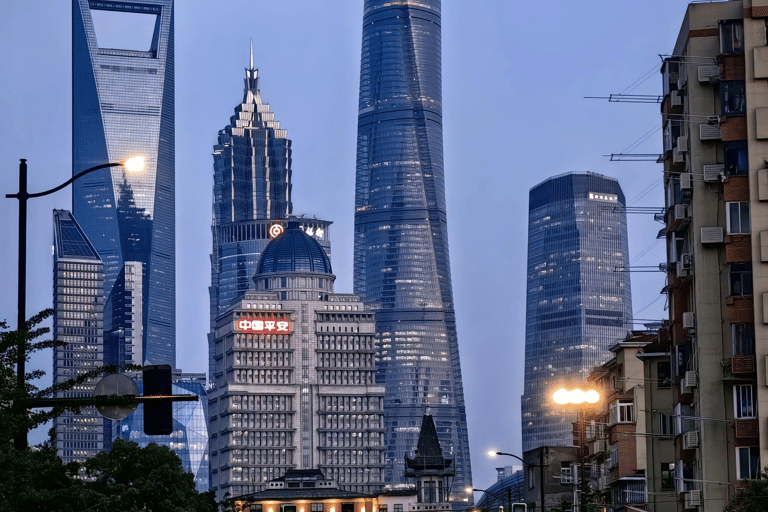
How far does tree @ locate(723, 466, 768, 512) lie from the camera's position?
72250mm

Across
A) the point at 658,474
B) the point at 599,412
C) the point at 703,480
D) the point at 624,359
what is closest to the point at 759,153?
the point at 703,480

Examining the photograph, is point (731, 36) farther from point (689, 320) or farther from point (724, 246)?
point (689, 320)

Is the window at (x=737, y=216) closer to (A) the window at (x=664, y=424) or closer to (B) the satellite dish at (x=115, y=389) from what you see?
(A) the window at (x=664, y=424)

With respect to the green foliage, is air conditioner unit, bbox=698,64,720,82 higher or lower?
higher

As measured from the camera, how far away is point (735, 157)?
83.4m

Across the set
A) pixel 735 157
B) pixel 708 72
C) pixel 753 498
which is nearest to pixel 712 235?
→ pixel 735 157

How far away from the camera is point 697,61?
281ft

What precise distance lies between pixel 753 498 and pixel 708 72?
76.4 feet

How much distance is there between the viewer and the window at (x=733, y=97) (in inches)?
3287

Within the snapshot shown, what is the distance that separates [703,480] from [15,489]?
3999 cm

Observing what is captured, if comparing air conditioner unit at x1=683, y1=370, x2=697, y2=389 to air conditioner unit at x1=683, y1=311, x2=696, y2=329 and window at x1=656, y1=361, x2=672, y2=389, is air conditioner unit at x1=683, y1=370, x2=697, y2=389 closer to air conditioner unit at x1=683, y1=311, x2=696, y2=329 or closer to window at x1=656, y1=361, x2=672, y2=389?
air conditioner unit at x1=683, y1=311, x2=696, y2=329

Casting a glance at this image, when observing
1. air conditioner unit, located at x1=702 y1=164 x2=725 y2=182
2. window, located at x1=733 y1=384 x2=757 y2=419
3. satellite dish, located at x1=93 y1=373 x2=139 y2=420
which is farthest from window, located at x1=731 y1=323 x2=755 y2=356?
satellite dish, located at x1=93 y1=373 x2=139 y2=420

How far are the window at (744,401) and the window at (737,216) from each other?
25.2 feet

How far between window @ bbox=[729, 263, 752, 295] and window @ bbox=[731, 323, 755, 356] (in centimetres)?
173
